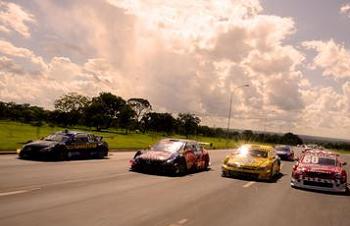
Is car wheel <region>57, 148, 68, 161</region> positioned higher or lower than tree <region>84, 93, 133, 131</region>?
lower

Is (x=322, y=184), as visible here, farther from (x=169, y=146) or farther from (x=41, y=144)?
(x=41, y=144)

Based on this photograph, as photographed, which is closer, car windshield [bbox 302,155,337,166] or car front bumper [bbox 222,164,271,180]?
car windshield [bbox 302,155,337,166]

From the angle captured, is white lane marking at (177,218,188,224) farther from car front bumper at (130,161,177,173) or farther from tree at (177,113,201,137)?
tree at (177,113,201,137)

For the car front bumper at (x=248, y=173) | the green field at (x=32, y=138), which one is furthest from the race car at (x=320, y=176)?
the green field at (x=32, y=138)

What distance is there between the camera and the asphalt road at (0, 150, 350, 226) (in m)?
9.95

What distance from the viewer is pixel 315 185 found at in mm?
18391

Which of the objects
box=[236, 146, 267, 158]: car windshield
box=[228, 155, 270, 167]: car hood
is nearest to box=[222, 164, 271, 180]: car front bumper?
box=[228, 155, 270, 167]: car hood

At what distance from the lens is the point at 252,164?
21.1 metres

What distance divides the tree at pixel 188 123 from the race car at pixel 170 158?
11268 cm

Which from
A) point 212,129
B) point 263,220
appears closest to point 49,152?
point 263,220

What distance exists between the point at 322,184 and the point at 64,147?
1221 centimetres

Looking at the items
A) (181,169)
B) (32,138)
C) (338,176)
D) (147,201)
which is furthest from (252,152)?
(32,138)

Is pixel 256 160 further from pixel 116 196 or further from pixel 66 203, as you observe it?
pixel 66 203

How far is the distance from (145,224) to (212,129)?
164256 mm
